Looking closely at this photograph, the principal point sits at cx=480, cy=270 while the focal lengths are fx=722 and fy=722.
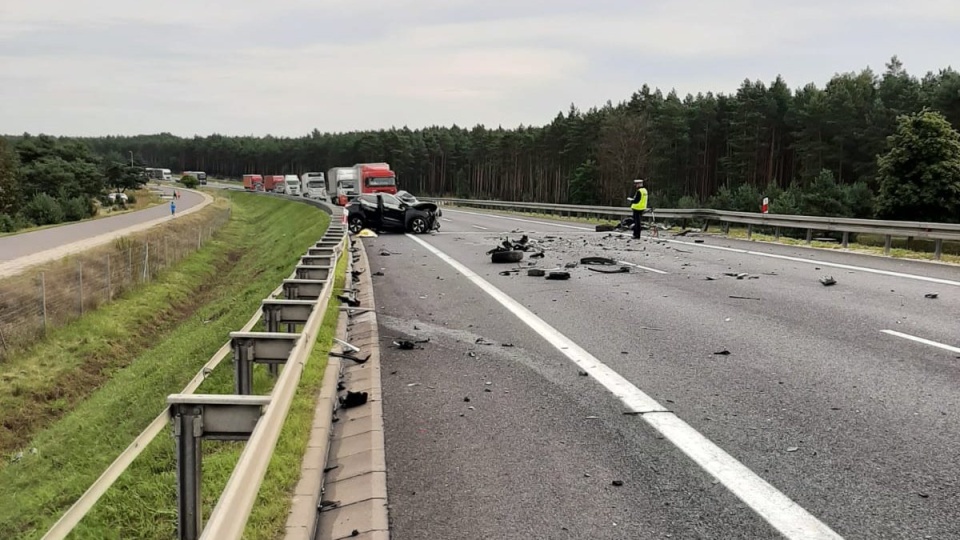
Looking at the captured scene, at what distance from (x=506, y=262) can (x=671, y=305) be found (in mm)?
6542

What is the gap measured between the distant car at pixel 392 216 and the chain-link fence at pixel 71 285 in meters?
7.83

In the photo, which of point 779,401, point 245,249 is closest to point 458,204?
point 245,249

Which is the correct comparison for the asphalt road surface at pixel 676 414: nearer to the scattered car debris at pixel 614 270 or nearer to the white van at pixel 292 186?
the scattered car debris at pixel 614 270

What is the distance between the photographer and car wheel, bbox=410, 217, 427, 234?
89.0ft

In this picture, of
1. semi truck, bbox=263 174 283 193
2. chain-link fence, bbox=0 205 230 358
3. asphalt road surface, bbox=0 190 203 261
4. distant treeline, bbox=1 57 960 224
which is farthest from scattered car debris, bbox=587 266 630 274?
semi truck, bbox=263 174 283 193

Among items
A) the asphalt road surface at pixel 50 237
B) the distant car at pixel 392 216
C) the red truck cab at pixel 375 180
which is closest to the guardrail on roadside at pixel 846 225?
the distant car at pixel 392 216

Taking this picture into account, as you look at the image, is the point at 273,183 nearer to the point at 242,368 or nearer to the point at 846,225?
the point at 846,225

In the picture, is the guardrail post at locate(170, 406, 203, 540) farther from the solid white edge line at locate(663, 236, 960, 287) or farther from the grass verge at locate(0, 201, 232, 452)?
the solid white edge line at locate(663, 236, 960, 287)

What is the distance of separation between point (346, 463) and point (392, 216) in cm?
2308

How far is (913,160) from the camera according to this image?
44719 mm

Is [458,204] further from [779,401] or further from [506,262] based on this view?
[779,401]

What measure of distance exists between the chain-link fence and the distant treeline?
39.9 meters

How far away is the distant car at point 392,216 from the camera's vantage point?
2716 cm

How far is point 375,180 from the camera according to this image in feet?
152
